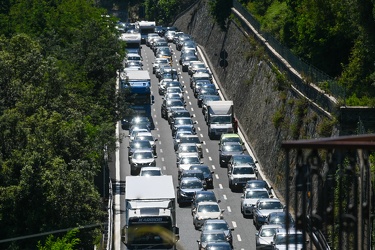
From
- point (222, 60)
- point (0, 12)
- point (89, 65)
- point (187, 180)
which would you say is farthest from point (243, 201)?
point (0, 12)

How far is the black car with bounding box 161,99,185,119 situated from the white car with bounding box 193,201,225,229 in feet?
88.7

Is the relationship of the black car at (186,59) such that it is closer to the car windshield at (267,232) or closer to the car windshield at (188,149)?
the car windshield at (188,149)

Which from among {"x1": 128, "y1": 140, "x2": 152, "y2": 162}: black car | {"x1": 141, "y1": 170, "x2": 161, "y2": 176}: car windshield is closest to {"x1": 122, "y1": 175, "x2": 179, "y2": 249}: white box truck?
{"x1": 141, "y1": 170, "x2": 161, "y2": 176}: car windshield

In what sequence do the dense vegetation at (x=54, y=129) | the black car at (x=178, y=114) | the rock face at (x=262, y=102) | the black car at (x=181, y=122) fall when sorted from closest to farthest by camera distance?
the dense vegetation at (x=54, y=129)
the rock face at (x=262, y=102)
the black car at (x=181, y=122)
the black car at (x=178, y=114)

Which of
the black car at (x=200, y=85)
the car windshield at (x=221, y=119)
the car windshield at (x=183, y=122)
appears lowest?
the black car at (x=200, y=85)

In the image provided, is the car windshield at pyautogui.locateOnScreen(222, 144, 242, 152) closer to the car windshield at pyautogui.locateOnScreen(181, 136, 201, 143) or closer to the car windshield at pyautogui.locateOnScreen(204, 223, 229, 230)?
the car windshield at pyautogui.locateOnScreen(181, 136, 201, 143)

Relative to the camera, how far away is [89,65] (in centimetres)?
6512

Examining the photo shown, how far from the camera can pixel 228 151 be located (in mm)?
61781

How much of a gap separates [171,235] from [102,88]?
A: 84.8ft

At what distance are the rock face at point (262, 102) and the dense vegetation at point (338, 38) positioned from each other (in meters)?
1.98

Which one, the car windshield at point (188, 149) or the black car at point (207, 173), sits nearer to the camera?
the black car at point (207, 173)

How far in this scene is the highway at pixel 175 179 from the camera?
46.7 m

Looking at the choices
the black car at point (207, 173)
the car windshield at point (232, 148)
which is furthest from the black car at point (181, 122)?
the black car at point (207, 173)

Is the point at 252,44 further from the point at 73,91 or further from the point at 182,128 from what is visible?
the point at 73,91
